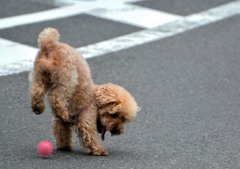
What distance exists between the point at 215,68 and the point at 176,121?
2.56 meters

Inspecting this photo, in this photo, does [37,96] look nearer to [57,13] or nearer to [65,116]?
[65,116]

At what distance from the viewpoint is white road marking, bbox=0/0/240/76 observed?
10133 millimetres

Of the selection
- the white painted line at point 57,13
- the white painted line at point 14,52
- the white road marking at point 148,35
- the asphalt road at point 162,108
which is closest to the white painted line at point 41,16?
the white painted line at point 57,13

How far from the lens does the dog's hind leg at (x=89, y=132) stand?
22.9 ft

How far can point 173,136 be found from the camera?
788cm

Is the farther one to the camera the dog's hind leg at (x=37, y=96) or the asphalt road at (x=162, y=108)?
the asphalt road at (x=162, y=108)

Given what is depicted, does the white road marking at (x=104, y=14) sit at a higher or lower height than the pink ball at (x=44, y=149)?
higher

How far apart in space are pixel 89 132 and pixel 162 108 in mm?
1957

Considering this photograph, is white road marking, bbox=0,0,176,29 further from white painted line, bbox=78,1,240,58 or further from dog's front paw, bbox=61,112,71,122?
dog's front paw, bbox=61,112,71,122

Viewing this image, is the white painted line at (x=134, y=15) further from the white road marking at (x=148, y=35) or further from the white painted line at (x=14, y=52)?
the white painted line at (x=14, y=52)

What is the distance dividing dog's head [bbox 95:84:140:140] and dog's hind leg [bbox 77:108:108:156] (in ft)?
0.28

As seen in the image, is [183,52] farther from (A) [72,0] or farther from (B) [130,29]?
(A) [72,0]

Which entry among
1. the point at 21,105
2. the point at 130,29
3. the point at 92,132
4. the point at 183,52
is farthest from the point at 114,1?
the point at 92,132

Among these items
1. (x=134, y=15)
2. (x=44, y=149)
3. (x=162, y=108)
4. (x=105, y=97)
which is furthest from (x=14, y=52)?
(x=44, y=149)
